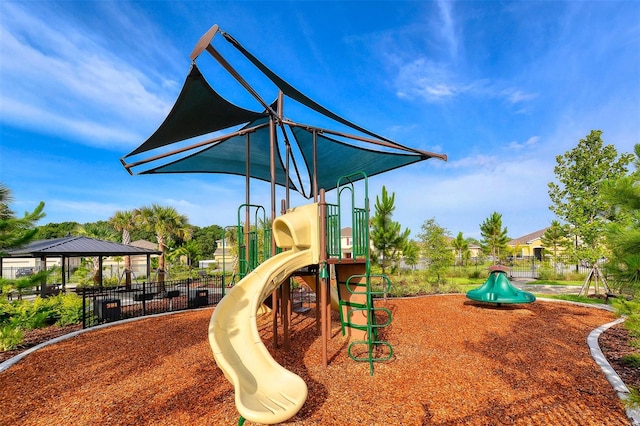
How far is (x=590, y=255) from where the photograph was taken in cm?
1269

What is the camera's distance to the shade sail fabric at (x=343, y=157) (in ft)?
26.5

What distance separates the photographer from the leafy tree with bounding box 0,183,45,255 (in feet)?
13.7

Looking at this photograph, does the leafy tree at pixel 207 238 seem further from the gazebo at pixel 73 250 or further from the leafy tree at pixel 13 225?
the leafy tree at pixel 13 225

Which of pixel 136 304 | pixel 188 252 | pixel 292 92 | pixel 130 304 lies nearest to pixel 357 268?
pixel 292 92

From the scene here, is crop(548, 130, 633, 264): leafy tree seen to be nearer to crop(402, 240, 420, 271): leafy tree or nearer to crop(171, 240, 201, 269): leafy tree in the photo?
crop(402, 240, 420, 271): leafy tree

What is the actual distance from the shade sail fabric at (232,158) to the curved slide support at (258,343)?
324cm

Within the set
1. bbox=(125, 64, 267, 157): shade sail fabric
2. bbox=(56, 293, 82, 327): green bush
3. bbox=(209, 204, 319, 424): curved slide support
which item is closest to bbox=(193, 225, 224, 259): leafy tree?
bbox=(56, 293, 82, 327): green bush

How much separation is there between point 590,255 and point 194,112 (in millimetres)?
14958

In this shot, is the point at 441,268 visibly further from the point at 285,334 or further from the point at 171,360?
the point at 171,360

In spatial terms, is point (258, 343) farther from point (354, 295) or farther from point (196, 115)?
point (196, 115)

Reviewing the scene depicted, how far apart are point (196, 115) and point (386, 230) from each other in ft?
41.6

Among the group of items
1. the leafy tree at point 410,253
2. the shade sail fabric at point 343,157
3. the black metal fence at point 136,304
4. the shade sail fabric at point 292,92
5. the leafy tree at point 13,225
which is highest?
the shade sail fabric at point 292,92

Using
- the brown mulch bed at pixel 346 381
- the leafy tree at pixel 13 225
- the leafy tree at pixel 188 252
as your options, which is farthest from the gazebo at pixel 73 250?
the leafy tree at pixel 188 252

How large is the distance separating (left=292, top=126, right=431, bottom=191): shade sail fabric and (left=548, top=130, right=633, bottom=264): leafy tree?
10099mm
